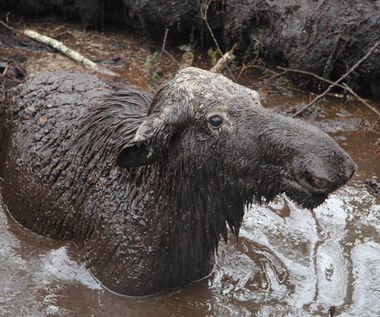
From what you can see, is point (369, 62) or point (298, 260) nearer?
point (298, 260)

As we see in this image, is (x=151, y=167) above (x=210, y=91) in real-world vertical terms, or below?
below

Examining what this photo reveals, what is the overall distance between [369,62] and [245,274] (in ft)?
13.3

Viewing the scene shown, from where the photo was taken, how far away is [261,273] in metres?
5.43

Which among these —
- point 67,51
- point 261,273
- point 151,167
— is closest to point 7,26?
point 67,51

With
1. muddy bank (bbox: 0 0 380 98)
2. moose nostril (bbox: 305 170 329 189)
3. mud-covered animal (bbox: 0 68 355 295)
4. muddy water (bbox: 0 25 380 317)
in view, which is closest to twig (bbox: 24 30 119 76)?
muddy bank (bbox: 0 0 380 98)

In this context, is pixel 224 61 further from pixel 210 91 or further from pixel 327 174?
Answer: pixel 327 174

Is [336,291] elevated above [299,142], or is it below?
below

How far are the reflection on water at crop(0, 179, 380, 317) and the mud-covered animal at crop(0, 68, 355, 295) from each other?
0.13 m

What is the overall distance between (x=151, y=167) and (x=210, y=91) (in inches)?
28.3

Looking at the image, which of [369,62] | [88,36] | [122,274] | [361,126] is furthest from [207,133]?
[88,36]

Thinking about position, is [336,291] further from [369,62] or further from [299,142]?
[369,62]

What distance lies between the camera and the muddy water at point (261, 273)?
4.98 meters

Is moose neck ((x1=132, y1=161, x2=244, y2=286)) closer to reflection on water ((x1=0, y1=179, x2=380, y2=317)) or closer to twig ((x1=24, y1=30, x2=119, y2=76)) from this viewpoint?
reflection on water ((x1=0, y1=179, x2=380, y2=317))

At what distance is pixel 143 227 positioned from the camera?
4840 millimetres
